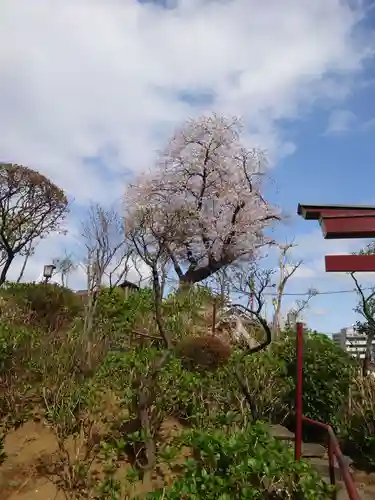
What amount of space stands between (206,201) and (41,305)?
990 cm

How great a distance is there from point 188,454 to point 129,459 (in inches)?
25.5

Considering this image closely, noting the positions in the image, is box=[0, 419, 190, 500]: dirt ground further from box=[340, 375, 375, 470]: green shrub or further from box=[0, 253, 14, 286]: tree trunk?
box=[0, 253, 14, 286]: tree trunk

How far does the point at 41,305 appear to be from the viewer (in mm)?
10641

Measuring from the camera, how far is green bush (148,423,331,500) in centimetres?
436

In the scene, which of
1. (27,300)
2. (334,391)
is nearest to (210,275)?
(27,300)

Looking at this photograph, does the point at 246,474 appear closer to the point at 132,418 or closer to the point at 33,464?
the point at 132,418

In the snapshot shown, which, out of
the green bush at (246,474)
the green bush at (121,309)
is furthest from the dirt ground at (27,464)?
the green bush at (121,309)

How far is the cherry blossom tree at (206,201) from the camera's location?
18.9m

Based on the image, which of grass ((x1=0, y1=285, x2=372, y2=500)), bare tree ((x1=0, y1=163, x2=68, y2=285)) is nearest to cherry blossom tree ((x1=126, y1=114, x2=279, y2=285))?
bare tree ((x1=0, y1=163, x2=68, y2=285))

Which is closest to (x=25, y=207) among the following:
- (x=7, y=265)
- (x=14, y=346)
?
(x=7, y=265)

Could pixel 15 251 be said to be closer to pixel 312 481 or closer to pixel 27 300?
pixel 27 300

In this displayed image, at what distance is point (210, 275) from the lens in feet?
60.8

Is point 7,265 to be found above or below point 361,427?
above

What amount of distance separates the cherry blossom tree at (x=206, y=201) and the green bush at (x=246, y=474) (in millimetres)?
13666
